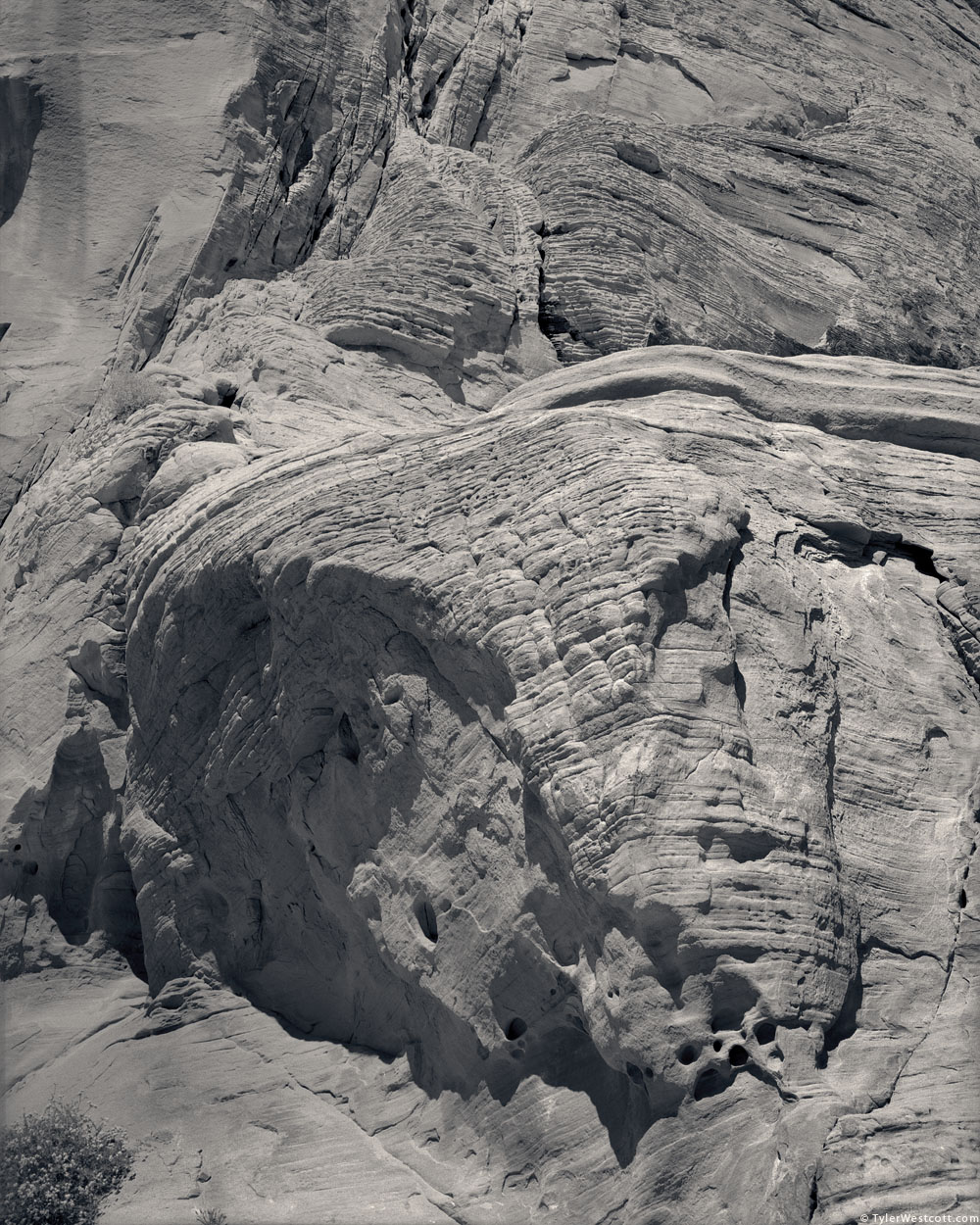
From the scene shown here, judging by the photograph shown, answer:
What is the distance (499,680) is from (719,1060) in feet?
9.36

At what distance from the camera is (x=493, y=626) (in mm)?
9641

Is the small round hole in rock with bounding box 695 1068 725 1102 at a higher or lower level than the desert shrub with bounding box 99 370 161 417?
lower

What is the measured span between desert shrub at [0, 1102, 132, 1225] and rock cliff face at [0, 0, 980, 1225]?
0.35 m

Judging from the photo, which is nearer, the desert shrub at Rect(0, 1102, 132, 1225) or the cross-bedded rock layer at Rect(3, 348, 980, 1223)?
the cross-bedded rock layer at Rect(3, 348, 980, 1223)

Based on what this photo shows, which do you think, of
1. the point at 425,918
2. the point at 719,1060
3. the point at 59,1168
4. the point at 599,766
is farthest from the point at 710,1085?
the point at 59,1168

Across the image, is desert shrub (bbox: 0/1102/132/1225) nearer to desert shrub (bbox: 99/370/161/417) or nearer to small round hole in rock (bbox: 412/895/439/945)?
small round hole in rock (bbox: 412/895/439/945)

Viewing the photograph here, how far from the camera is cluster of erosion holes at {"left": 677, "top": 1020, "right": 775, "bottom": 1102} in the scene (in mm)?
8289

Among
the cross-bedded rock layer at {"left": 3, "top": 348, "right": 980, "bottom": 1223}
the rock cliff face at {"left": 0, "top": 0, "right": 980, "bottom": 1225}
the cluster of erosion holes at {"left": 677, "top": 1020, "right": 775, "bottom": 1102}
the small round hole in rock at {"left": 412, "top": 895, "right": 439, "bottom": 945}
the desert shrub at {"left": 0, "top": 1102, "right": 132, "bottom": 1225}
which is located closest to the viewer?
the cluster of erosion holes at {"left": 677, "top": 1020, "right": 775, "bottom": 1102}

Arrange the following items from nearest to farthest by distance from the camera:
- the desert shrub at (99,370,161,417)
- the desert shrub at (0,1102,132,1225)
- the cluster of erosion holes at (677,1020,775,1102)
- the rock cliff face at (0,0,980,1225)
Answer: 1. the cluster of erosion holes at (677,1020,775,1102)
2. the rock cliff face at (0,0,980,1225)
3. the desert shrub at (0,1102,132,1225)
4. the desert shrub at (99,370,161,417)

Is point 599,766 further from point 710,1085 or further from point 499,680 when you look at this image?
point 710,1085

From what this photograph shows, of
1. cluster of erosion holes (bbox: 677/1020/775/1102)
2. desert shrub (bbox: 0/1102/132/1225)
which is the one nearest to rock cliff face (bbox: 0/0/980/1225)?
cluster of erosion holes (bbox: 677/1020/775/1102)

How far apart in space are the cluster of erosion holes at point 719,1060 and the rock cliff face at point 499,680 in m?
0.03

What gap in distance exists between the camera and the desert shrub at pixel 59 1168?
30.6 feet

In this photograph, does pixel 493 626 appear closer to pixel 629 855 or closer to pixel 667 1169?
pixel 629 855
